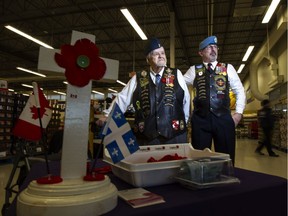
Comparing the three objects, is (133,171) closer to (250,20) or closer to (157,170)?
(157,170)

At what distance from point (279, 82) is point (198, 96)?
957 cm

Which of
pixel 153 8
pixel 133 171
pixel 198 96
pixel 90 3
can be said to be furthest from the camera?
pixel 153 8

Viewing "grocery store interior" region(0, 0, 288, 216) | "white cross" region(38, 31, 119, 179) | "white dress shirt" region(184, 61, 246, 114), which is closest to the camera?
"white cross" region(38, 31, 119, 179)

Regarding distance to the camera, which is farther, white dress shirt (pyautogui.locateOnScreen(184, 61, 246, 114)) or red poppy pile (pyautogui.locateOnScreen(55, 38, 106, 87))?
white dress shirt (pyautogui.locateOnScreen(184, 61, 246, 114))

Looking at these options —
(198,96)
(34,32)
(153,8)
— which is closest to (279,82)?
(153,8)

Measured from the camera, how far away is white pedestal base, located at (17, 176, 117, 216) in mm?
598

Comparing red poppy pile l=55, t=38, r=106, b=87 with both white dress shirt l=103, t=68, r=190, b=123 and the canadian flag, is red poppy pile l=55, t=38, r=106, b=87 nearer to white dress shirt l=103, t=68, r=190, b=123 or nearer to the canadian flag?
the canadian flag

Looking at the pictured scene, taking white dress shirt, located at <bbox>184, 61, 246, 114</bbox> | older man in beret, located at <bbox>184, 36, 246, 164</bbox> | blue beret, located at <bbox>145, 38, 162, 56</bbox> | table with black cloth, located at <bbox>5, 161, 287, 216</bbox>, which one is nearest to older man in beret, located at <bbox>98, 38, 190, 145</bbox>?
blue beret, located at <bbox>145, 38, 162, 56</bbox>

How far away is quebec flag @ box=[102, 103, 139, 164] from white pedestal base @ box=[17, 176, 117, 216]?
0.50 ft

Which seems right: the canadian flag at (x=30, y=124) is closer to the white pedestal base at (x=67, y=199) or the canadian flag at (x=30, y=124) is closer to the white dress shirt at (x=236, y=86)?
the white pedestal base at (x=67, y=199)

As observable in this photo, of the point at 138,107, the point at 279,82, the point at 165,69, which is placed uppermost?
the point at 279,82

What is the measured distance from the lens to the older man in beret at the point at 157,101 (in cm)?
154

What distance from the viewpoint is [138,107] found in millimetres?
1614

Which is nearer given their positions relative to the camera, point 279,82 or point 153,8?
point 153,8
